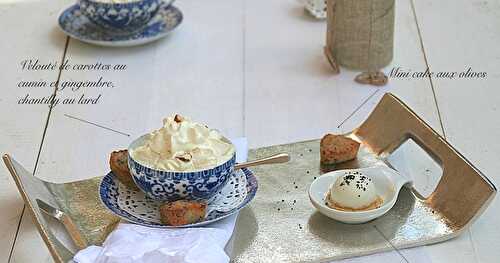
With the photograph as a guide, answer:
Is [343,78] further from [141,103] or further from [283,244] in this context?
[283,244]

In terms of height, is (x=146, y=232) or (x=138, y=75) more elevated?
(x=146, y=232)

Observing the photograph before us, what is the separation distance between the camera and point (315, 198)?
1068 mm

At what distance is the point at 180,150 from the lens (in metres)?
1.05

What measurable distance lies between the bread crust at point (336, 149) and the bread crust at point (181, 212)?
215mm

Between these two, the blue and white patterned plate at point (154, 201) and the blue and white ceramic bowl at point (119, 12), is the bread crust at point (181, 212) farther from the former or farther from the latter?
the blue and white ceramic bowl at point (119, 12)

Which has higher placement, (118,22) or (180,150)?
(180,150)

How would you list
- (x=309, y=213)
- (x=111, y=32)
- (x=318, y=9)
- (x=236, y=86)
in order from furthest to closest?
(x=318, y=9), (x=111, y=32), (x=236, y=86), (x=309, y=213)

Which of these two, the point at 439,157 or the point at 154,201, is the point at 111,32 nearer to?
the point at 154,201

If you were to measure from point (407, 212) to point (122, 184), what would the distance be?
335 mm

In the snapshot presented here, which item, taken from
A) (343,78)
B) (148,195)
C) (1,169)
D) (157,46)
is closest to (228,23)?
(157,46)

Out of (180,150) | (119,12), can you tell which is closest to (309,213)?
(180,150)

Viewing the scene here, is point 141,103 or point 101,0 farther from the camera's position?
point 101,0

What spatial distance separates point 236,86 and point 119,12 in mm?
247

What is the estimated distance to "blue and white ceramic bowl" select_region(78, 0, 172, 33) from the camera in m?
1.59
